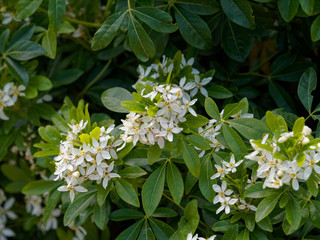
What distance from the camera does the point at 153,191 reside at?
121cm

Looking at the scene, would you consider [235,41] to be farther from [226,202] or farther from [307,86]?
[226,202]

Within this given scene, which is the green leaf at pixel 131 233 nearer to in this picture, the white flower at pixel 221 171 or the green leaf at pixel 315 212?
the white flower at pixel 221 171

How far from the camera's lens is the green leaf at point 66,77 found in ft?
6.07

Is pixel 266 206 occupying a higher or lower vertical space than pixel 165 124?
lower

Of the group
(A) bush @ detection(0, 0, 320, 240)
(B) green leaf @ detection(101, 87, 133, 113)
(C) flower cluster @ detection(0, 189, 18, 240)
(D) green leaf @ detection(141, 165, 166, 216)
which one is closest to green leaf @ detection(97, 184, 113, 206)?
(A) bush @ detection(0, 0, 320, 240)

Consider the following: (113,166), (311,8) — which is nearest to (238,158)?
(113,166)

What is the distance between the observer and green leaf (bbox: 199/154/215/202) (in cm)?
119

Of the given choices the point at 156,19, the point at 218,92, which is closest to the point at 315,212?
the point at 218,92

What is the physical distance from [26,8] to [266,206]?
1.05 m

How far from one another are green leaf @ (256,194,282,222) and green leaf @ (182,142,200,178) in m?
0.18

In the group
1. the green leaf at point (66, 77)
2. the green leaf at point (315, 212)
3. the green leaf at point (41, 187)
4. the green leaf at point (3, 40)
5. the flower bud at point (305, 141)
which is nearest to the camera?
the flower bud at point (305, 141)

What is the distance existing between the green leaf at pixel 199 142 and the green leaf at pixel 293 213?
25cm

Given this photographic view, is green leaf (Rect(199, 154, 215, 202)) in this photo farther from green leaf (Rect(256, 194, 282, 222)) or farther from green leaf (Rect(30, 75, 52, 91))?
green leaf (Rect(30, 75, 52, 91))

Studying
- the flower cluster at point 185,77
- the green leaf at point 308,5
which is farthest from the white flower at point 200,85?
the green leaf at point 308,5
